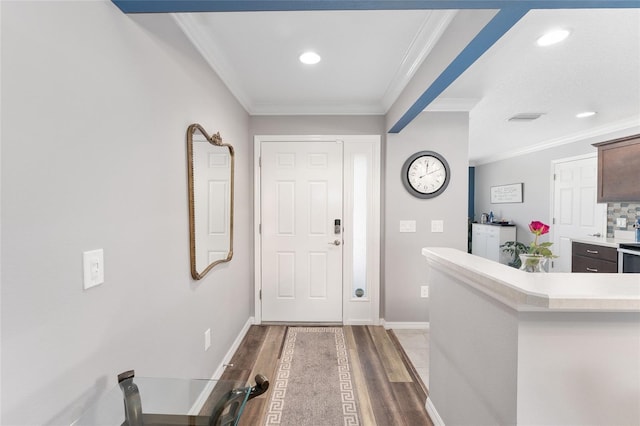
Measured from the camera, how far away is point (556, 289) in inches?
34.7

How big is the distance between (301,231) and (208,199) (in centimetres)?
129

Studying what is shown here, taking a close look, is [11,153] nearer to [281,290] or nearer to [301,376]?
[301,376]

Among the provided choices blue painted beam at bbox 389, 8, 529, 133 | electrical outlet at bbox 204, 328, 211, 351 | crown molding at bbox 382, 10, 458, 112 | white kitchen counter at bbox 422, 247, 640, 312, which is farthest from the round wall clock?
electrical outlet at bbox 204, 328, 211, 351

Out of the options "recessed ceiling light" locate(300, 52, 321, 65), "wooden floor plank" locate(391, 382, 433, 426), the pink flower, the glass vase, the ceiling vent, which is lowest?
"wooden floor plank" locate(391, 382, 433, 426)

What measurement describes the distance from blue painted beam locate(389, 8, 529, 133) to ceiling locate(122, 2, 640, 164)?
0.23 meters

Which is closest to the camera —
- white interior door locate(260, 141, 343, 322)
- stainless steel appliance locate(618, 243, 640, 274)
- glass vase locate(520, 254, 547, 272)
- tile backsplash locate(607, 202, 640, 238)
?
glass vase locate(520, 254, 547, 272)

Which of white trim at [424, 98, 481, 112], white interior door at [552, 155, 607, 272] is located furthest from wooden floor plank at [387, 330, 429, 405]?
white interior door at [552, 155, 607, 272]

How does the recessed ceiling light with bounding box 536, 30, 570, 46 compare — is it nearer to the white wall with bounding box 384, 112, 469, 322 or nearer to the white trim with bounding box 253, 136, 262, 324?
the white wall with bounding box 384, 112, 469, 322

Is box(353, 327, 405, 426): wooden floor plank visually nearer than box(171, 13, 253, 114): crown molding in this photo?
No

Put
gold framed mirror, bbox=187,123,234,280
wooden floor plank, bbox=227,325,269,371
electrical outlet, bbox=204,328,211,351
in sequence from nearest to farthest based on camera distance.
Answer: gold framed mirror, bbox=187,123,234,280, electrical outlet, bbox=204,328,211,351, wooden floor plank, bbox=227,325,269,371

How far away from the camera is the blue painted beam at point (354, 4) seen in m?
1.08

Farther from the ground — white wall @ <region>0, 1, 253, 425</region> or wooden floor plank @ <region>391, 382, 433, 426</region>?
white wall @ <region>0, 1, 253, 425</region>

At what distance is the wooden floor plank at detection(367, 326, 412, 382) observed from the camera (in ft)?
7.16

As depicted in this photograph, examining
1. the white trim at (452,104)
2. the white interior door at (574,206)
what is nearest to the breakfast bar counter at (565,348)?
the white trim at (452,104)
